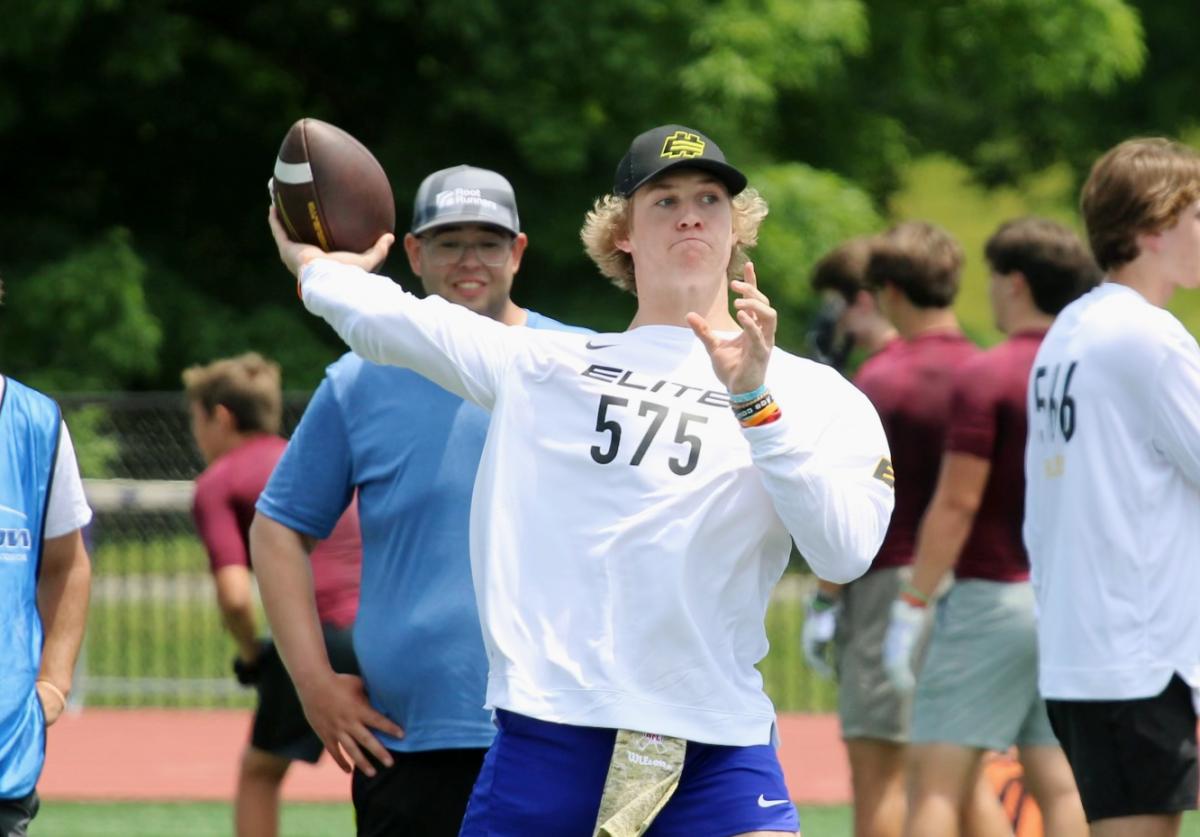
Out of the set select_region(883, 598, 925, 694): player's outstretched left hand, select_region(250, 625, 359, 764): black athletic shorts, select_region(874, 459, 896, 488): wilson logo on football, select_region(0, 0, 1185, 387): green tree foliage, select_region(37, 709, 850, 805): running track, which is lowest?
select_region(37, 709, 850, 805): running track

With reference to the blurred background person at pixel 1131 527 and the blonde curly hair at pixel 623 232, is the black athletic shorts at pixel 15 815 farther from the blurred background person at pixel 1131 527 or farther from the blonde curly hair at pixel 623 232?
the blurred background person at pixel 1131 527

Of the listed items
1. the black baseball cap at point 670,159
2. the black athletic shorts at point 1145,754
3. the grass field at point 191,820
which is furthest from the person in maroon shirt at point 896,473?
the black baseball cap at point 670,159

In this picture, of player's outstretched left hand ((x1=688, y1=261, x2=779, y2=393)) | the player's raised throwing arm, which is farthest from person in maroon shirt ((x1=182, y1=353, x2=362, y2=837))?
player's outstretched left hand ((x1=688, y1=261, x2=779, y2=393))

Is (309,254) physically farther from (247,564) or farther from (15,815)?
(247,564)

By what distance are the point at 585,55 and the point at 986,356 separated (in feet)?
50.7

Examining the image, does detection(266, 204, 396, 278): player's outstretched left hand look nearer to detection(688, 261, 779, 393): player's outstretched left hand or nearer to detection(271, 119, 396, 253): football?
detection(271, 119, 396, 253): football

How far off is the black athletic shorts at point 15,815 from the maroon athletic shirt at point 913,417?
3.45 metres

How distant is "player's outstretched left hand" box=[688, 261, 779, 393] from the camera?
3.57 metres

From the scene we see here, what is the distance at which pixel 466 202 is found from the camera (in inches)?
202

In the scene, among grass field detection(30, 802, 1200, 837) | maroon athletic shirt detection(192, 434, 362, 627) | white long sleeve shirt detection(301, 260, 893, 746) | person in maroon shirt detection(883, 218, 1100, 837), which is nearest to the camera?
white long sleeve shirt detection(301, 260, 893, 746)

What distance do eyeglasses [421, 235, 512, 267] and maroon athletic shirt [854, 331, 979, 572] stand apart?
2.34m

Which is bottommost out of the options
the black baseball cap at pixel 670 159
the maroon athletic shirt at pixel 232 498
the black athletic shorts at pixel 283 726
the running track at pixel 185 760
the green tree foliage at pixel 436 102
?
the running track at pixel 185 760

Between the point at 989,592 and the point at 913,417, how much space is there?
895mm

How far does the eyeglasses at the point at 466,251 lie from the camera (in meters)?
5.12
